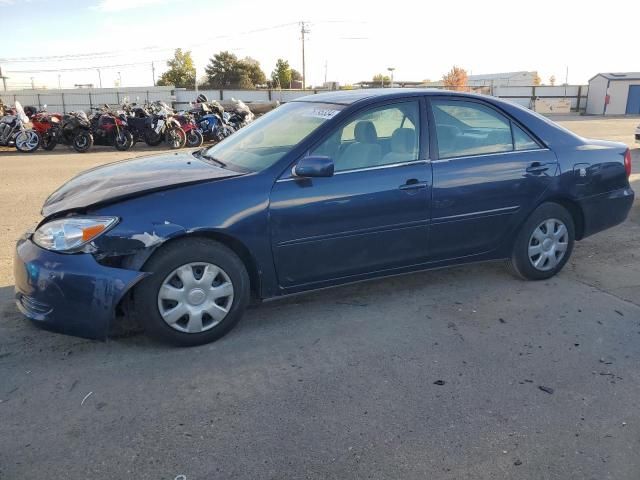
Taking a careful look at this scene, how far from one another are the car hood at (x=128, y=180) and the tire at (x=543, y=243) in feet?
8.19

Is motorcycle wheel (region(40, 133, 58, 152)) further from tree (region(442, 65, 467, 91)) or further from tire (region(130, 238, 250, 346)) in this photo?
tree (region(442, 65, 467, 91))

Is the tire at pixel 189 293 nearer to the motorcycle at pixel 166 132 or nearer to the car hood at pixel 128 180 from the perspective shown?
the car hood at pixel 128 180

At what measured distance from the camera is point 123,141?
15.0 m

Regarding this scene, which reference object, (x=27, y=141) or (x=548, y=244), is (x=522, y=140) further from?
(x=27, y=141)

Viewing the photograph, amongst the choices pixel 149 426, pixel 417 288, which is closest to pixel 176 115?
pixel 417 288

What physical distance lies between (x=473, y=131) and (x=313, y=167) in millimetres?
1526

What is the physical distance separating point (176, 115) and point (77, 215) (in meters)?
13.4

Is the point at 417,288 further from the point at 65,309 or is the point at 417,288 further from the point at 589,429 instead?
the point at 65,309

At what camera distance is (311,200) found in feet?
12.0

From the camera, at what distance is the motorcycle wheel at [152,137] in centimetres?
A: 1504

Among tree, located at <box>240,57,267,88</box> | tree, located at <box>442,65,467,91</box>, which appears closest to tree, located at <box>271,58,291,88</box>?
tree, located at <box>240,57,267,88</box>

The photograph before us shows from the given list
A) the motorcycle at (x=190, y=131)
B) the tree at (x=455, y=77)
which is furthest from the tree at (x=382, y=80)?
the motorcycle at (x=190, y=131)

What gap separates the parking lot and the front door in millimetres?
437

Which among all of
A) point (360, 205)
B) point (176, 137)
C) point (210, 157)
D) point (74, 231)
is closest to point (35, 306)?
point (74, 231)
